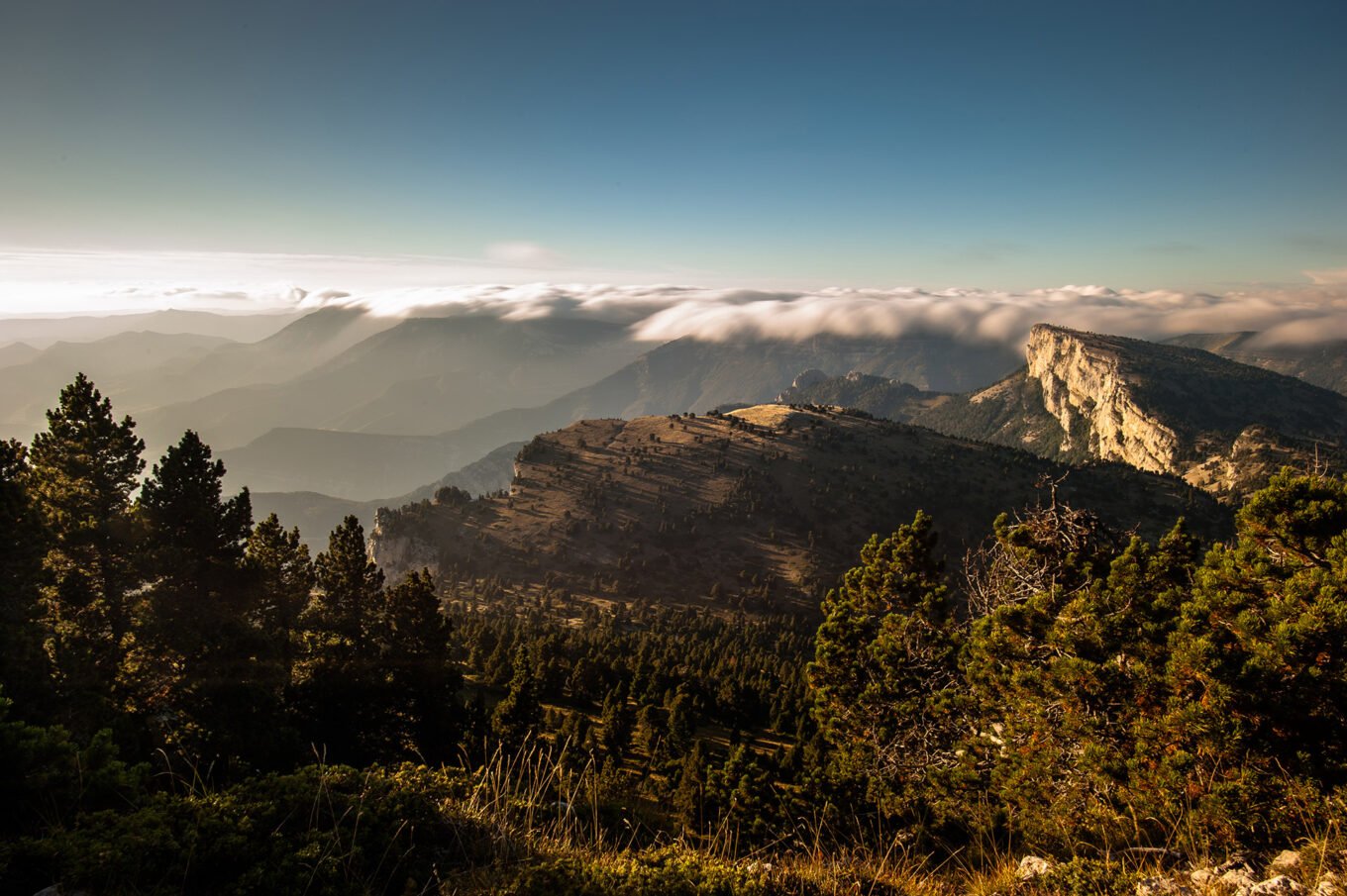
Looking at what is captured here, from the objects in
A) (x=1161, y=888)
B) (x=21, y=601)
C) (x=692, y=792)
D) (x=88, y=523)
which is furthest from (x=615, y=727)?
(x=1161, y=888)

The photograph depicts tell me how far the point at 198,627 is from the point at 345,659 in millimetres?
6730

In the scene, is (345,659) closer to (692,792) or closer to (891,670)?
(692,792)

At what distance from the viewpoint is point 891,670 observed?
21578mm

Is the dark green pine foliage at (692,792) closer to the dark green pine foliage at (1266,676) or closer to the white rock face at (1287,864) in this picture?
the dark green pine foliage at (1266,676)

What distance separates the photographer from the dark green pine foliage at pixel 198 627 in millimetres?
21734

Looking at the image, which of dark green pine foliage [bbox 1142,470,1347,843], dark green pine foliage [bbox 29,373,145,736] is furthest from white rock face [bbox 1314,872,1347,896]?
dark green pine foliage [bbox 29,373,145,736]

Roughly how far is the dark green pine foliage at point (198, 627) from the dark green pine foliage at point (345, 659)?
1.99 m

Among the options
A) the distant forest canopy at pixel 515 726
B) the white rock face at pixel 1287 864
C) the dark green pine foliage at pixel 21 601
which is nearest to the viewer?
the white rock face at pixel 1287 864

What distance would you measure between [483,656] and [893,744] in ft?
231

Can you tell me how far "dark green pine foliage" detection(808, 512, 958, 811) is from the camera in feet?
67.4

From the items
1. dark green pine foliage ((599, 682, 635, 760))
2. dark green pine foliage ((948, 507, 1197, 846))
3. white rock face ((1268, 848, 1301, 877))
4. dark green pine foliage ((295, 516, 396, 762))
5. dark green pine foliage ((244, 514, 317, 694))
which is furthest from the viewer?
dark green pine foliage ((599, 682, 635, 760))

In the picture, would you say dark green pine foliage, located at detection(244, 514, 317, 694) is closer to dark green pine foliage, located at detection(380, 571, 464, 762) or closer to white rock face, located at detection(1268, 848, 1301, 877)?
dark green pine foliage, located at detection(380, 571, 464, 762)

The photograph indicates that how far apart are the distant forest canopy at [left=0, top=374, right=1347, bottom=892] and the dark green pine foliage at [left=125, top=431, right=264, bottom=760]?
0.11m

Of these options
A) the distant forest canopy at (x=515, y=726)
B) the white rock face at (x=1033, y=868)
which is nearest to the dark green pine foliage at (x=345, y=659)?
the distant forest canopy at (x=515, y=726)
